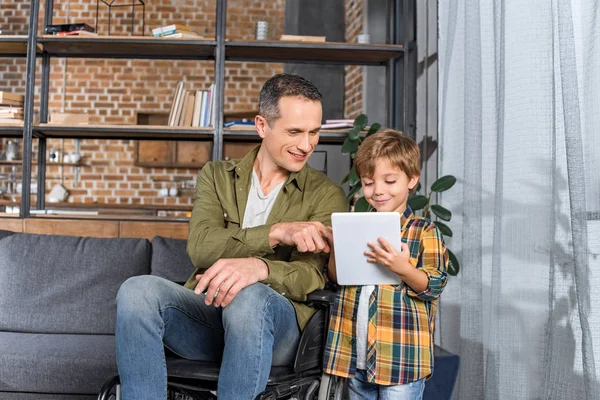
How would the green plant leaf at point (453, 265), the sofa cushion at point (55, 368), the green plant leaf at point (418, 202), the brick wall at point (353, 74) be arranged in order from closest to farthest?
the sofa cushion at point (55, 368) → the green plant leaf at point (453, 265) → the green plant leaf at point (418, 202) → the brick wall at point (353, 74)

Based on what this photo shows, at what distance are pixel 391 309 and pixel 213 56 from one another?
272 cm

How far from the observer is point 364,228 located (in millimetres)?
1668

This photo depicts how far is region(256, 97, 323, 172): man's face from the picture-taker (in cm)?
201

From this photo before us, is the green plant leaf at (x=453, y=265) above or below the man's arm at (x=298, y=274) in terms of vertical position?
below

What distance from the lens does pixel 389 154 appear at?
1.82 metres

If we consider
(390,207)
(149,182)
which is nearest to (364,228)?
(390,207)

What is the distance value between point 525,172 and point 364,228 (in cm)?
96

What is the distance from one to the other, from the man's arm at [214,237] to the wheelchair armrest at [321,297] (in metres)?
0.16

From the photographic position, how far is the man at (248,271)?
164 cm

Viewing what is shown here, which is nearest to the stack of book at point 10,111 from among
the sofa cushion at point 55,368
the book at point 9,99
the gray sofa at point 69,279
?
the book at point 9,99

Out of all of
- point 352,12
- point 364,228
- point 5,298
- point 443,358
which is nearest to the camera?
point 364,228

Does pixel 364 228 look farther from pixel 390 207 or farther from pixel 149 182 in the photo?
pixel 149 182

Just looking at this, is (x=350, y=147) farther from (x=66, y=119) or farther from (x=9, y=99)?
(x=9, y=99)

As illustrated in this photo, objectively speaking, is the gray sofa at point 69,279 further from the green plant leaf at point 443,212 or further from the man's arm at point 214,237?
the green plant leaf at point 443,212
